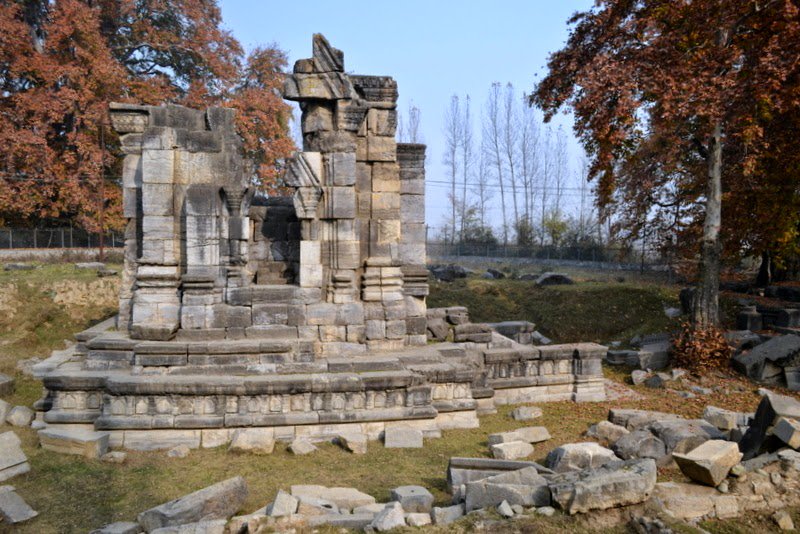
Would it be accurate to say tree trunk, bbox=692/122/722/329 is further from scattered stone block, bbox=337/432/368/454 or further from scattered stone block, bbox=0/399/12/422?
scattered stone block, bbox=0/399/12/422

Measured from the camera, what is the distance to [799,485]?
4.88 meters

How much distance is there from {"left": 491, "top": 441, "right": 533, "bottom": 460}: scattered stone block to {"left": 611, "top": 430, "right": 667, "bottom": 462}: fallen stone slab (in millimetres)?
1010

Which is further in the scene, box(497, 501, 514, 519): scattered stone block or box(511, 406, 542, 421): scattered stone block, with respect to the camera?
box(511, 406, 542, 421): scattered stone block

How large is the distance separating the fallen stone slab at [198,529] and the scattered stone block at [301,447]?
84.7 inches

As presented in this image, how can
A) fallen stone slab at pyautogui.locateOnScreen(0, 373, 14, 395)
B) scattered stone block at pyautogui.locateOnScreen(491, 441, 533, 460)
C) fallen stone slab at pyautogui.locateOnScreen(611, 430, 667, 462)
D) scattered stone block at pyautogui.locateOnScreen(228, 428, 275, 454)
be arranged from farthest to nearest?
1. fallen stone slab at pyautogui.locateOnScreen(0, 373, 14, 395)
2. scattered stone block at pyautogui.locateOnScreen(228, 428, 275, 454)
3. scattered stone block at pyautogui.locateOnScreen(491, 441, 533, 460)
4. fallen stone slab at pyautogui.locateOnScreen(611, 430, 667, 462)

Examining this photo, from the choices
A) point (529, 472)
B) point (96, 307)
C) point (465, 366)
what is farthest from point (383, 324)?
point (96, 307)

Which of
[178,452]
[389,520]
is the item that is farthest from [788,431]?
[178,452]

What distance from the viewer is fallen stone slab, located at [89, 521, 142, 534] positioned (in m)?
4.55

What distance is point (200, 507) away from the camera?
15.6 ft

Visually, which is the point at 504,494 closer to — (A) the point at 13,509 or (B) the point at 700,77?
(A) the point at 13,509

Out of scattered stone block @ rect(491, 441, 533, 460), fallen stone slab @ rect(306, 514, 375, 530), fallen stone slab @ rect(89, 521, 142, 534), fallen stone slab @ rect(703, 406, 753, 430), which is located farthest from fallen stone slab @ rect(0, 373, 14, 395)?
fallen stone slab @ rect(703, 406, 753, 430)

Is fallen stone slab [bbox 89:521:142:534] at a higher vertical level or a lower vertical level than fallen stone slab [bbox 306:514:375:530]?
lower

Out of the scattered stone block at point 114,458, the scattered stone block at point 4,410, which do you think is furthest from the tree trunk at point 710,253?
the scattered stone block at point 4,410

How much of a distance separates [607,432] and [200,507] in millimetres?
5033
